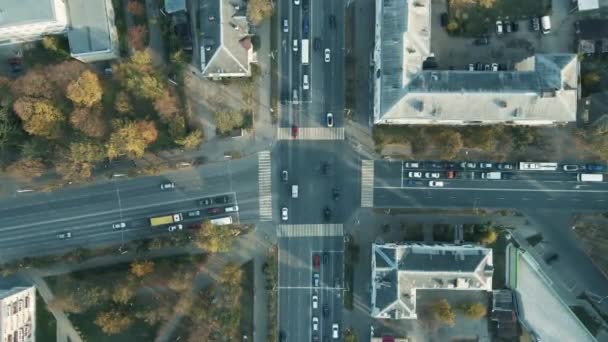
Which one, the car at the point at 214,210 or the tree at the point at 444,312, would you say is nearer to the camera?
the tree at the point at 444,312

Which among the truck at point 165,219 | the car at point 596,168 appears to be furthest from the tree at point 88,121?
the car at point 596,168

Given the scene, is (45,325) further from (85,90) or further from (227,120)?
(227,120)

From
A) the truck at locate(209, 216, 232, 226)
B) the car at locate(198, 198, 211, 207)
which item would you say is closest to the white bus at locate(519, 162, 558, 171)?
the truck at locate(209, 216, 232, 226)

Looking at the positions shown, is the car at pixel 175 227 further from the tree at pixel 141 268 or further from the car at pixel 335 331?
the car at pixel 335 331

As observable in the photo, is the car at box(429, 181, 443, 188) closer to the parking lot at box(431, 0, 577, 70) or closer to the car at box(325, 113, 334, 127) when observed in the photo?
the parking lot at box(431, 0, 577, 70)

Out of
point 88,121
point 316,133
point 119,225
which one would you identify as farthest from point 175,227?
point 316,133
